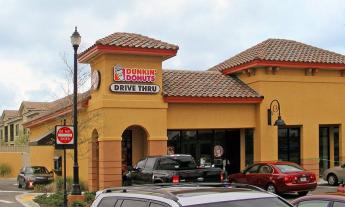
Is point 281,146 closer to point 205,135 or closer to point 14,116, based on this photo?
point 205,135

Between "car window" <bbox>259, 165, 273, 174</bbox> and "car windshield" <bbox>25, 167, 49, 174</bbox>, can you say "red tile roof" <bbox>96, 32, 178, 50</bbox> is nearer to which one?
"car window" <bbox>259, 165, 273, 174</bbox>

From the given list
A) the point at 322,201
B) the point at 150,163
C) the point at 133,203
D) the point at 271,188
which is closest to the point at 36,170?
the point at 150,163

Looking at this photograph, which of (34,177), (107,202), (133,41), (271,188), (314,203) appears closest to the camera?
(107,202)

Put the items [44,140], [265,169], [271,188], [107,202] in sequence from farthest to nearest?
1. [44,140]
2. [265,169]
3. [271,188]
4. [107,202]

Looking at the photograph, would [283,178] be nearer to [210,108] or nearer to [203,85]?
[210,108]

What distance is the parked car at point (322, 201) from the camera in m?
7.31

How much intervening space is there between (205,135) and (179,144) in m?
1.44

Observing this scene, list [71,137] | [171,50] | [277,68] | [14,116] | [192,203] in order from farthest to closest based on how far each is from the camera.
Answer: [14,116]
[277,68]
[171,50]
[71,137]
[192,203]

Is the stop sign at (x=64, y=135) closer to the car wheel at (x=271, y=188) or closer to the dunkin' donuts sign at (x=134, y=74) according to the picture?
the dunkin' donuts sign at (x=134, y=74)

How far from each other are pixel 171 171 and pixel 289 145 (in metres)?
11.1

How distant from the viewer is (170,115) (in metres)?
25.9

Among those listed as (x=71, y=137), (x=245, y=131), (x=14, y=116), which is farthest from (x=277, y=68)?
(x=14, y=116)

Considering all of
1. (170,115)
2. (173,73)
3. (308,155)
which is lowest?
(308,155)

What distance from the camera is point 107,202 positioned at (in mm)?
6668
